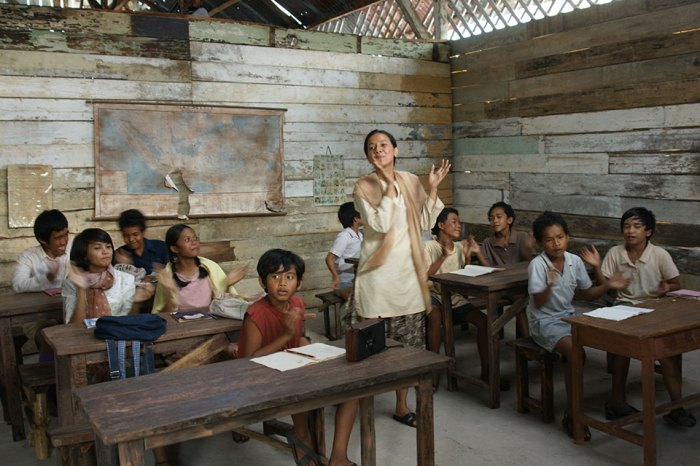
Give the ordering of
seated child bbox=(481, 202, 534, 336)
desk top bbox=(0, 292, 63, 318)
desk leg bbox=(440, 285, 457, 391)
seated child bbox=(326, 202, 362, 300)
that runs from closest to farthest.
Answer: desk top bbox=(0, 292, 63, 318) → desk leg bbox=(440, 285, 457, 391) → seated child bbox=(481, 202, 534, 336) → seated child bbox=(326, 202, 362, 300)

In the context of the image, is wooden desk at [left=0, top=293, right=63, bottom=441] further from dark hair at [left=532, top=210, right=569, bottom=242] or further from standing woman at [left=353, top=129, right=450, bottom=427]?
dark hair at [left=532, top=210, right=569, bottom=242]

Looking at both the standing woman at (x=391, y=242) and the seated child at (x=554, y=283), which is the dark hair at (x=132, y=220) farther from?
the seated child at (x=554, y=283)

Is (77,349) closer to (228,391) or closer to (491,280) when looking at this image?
(228,391)

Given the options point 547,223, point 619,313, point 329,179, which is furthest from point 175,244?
point 329,179

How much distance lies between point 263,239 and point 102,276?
9.61 ft

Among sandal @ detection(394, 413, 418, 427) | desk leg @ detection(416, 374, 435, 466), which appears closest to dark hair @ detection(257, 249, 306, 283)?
desk leg @ detection(416, 374, 435, 466)

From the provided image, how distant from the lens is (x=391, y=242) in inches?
134

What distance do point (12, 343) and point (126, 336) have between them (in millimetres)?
1225

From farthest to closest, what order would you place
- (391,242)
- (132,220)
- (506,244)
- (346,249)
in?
(346,249) → (506,244) → (132,220) → (391,242)

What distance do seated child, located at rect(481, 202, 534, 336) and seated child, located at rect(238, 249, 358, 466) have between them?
2.26 m

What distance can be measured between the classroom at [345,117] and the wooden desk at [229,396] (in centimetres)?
164

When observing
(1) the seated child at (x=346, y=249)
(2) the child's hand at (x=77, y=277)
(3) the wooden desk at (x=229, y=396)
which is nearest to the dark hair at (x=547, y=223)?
(3) the wooden desk at (x=229, y=396)

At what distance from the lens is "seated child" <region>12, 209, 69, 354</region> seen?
13.8ft

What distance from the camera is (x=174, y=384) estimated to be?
2.29m
